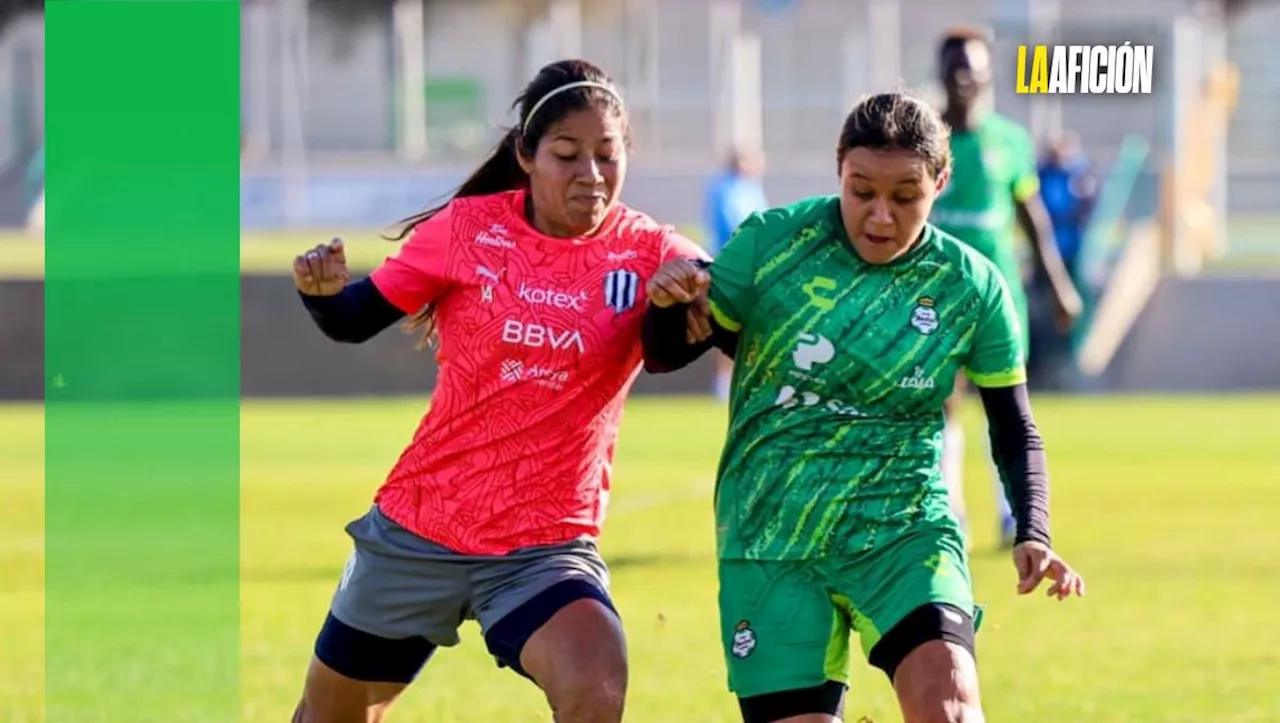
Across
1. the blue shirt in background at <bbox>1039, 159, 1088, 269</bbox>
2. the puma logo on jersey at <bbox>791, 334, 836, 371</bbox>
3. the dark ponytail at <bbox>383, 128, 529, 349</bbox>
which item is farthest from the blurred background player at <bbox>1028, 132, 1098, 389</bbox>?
the puma logo on jersey at <bbox>791, 334, 836, 371</bbox>

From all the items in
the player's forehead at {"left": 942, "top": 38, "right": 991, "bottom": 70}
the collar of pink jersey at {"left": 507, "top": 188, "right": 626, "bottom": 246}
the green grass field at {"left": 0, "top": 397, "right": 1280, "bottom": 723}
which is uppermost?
the player's forehead at {"left": 942, "top": 38, "right": 991, "bottom": 70}

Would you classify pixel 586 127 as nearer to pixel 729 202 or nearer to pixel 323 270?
pixel 323 270

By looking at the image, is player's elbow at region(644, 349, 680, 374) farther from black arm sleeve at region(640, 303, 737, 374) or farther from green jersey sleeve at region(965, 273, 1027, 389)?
green jersey sleeve at region(965, 273, 1027, 389)

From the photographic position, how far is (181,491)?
22.5 ft

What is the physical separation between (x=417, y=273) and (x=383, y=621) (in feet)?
3.03

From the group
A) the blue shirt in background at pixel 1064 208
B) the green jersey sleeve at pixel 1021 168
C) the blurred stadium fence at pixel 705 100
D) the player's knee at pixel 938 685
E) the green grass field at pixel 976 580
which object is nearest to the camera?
the player's knee at pixel 938 685

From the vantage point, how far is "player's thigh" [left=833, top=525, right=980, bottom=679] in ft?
18.1

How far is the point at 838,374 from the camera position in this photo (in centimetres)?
570

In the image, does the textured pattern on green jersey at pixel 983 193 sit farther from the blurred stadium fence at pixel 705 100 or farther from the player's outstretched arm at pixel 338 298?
the blurred stadium fence at pixel 705 100

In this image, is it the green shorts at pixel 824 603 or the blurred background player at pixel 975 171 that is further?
the blurred background player at pixel 975 171

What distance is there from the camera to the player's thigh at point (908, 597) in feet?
18.1

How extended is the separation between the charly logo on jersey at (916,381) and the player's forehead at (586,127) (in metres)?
1.01

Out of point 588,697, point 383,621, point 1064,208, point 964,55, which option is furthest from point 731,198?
point 588,697

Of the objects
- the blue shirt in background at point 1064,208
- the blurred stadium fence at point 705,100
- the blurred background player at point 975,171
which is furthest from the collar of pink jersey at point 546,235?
the blurred stadium fence at point 705,100
